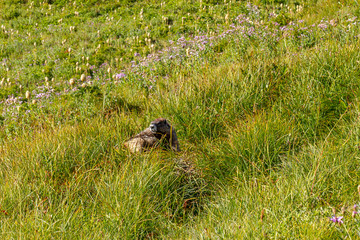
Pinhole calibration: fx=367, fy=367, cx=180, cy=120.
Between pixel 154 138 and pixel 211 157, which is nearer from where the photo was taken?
pixel 211 157

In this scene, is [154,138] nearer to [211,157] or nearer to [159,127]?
[159,127]

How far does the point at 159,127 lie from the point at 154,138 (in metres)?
0.15

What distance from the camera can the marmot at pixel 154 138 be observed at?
3.96 meters

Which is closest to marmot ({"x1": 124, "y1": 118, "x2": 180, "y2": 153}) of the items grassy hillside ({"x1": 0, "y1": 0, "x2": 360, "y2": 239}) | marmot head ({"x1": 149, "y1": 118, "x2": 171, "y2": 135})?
marmot head ({"x1": 149, "y1": 118, "x2": 171, "y2": 135})

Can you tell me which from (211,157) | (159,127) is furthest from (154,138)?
(211,157)

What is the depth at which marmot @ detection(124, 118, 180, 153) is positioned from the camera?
3.96 metres

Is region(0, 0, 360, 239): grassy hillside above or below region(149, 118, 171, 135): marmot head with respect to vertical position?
below

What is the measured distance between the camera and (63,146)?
4012 mm

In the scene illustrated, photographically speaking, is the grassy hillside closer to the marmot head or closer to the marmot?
the marmot

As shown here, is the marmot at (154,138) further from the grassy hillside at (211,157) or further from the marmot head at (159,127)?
the grassy hillside at (211,157)

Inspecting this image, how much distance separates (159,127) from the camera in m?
4.00

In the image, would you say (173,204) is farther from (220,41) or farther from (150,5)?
(150,5)

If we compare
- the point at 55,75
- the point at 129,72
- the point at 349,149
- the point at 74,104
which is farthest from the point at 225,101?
the point at 55,75

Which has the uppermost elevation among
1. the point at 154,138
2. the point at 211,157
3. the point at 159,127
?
the point at 159,127
